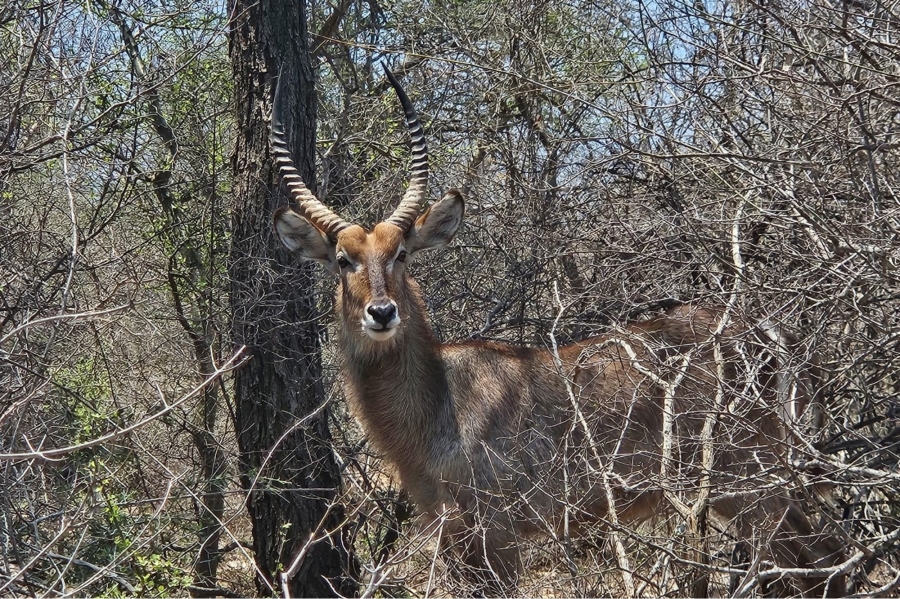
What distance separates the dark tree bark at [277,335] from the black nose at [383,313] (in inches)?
43.3

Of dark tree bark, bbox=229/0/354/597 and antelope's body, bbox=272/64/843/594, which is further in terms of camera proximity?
dark tree bark, bbox=229/0/354/597

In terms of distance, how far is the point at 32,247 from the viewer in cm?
736

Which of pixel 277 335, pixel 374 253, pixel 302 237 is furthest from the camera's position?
pixel 277 335

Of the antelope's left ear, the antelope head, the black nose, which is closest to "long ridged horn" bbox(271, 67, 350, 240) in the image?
the antelope head

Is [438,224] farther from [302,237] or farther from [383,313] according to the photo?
[383,313]

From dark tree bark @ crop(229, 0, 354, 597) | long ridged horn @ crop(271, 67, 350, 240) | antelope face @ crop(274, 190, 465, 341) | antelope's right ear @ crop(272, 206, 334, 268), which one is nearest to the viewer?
antelope face @ crop(274, 190, 465, 341)

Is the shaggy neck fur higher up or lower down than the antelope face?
lower down

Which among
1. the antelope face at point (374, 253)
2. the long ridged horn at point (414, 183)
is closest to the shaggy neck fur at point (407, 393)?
the antelope face at point (374, 253)

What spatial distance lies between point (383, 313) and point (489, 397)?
42.8 inches

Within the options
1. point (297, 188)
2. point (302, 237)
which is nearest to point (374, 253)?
point (302, 237)

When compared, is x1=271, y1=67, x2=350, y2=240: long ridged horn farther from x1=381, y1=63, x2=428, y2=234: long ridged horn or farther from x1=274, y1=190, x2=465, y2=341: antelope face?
x1=381, y1=63, x2=428, y2=234: long ridged horn

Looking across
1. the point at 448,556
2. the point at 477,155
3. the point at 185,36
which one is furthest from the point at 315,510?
the point at 185,36

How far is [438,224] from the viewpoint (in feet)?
24.8

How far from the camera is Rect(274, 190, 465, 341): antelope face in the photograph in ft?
22.0
